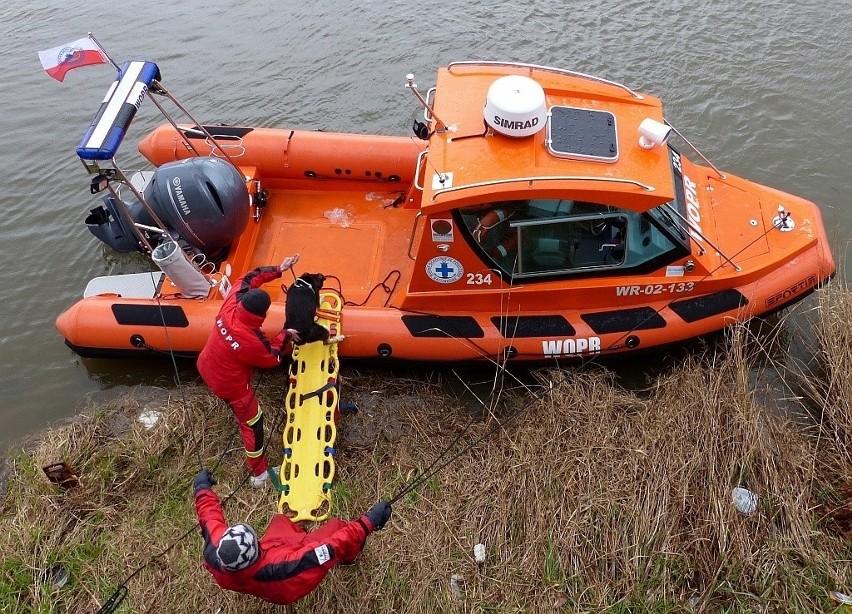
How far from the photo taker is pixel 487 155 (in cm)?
429

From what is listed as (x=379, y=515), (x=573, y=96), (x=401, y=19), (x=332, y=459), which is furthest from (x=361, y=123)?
(x=379, y=515)

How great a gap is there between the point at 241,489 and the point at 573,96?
387 centimetres

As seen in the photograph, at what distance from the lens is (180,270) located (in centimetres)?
471

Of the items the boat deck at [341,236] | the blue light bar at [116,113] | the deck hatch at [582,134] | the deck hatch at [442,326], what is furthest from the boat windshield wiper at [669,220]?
the blue light bar at [116,113]

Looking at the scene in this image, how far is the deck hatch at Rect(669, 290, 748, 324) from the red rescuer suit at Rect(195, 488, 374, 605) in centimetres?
285

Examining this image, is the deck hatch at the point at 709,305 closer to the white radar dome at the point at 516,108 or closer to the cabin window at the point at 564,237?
the cabin window at the point at 564,237

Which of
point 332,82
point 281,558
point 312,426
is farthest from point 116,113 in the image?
point 332,82

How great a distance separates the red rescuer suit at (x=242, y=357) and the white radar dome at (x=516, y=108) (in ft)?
6.17

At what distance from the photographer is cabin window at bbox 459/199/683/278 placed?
429 cm

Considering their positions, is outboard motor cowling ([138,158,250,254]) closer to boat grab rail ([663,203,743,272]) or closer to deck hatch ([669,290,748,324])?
boat grab rail ([663,203,743,272])

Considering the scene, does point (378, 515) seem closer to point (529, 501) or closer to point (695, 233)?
point (529, 501)

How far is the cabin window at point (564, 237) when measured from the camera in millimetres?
4293

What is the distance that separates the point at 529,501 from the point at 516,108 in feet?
8.62

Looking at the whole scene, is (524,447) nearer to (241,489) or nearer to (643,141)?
(241,489)
